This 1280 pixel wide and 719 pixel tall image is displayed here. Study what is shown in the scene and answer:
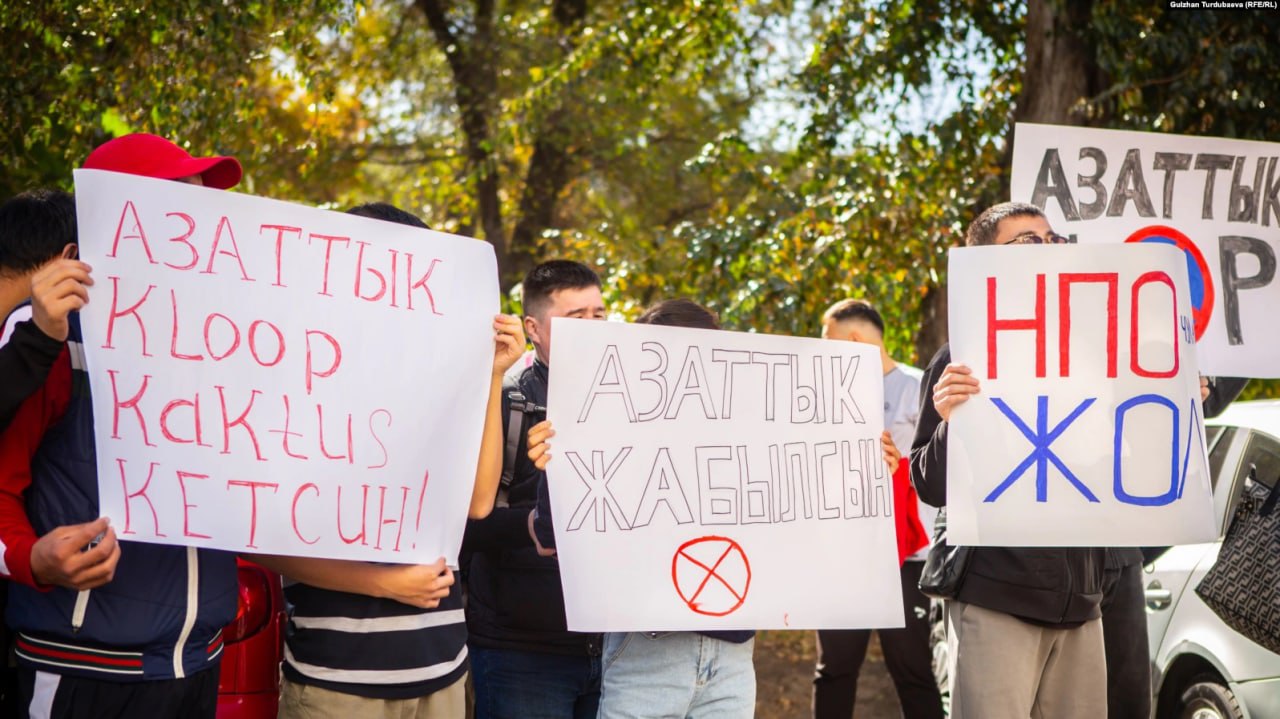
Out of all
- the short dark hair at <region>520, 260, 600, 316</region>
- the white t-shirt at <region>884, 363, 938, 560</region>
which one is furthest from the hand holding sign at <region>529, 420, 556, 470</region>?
the white t-shirt at <region>884, 363, 938, 560</region>

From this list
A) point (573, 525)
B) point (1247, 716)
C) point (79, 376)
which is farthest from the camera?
point (1247, 716)

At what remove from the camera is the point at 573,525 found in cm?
315

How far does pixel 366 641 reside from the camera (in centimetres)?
283

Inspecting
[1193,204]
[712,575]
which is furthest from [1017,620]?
[1193,204]

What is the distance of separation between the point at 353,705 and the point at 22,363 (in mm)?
1024

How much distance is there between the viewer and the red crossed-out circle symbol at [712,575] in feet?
10.3

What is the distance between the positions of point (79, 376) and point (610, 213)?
408 inches

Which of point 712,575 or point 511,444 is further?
point 511,444

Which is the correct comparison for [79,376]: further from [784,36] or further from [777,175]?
[784,36]

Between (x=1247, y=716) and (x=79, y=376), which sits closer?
(x=79, y=376)

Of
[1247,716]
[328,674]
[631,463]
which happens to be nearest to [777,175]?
[1247,716]

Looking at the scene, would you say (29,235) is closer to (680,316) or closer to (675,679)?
(680,316)

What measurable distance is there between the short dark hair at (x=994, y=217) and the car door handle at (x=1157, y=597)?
2027 millimetres

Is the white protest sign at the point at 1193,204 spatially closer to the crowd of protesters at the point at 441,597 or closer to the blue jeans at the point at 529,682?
the crowd of protesters at the point at 441,597
